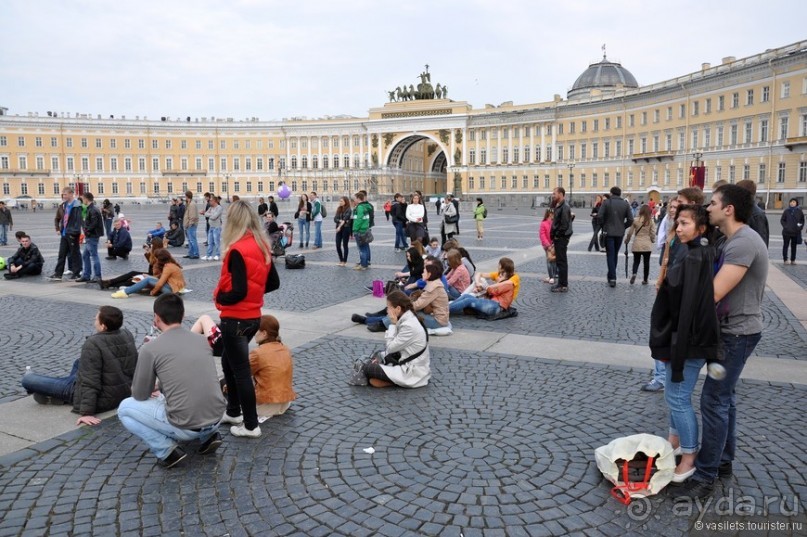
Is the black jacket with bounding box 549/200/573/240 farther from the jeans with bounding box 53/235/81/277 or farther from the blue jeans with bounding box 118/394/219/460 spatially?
the jeans with bounding box 53/235/81/277

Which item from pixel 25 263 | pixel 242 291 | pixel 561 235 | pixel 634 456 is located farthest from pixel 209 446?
pixel 25 263

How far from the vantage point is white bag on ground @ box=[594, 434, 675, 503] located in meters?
3.86

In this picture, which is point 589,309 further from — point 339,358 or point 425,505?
point 425,505

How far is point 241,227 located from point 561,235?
8289 mm

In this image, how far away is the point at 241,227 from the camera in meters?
4.66

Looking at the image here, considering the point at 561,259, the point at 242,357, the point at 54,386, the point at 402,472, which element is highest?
the point at 561,259

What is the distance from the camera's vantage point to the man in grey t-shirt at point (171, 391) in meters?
4.28

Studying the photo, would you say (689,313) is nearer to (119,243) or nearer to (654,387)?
(654,387)

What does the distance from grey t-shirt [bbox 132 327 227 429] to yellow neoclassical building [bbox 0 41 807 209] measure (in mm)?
57702

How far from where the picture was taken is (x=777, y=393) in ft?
18.9

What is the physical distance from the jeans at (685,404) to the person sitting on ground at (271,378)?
9.94 ft

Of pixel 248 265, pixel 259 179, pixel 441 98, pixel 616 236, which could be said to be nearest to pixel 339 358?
pixel 248 265

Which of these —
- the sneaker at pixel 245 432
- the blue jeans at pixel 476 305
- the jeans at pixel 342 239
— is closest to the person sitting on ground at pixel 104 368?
the sneaker at pixel 245 432

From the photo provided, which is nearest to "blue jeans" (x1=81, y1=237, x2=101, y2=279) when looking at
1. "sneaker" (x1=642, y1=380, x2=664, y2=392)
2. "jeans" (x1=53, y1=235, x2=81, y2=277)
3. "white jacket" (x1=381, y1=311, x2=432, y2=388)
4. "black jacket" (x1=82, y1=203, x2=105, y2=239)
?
"black jacket" (x1=82, y1=203, x2=105, y2=239)
